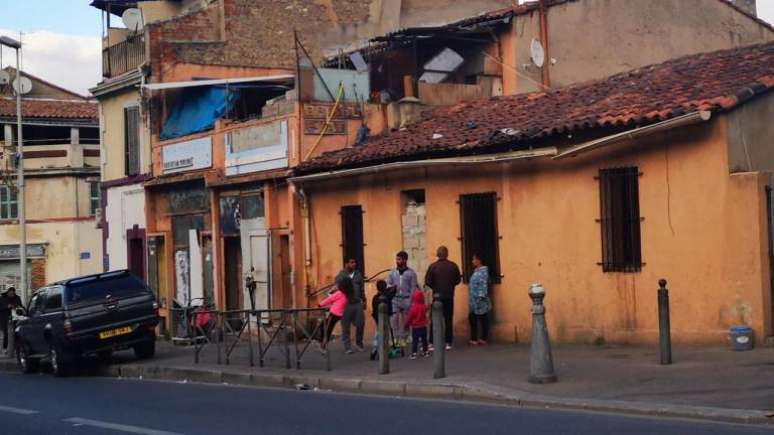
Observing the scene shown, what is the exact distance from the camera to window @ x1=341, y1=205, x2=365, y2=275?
79.9ft

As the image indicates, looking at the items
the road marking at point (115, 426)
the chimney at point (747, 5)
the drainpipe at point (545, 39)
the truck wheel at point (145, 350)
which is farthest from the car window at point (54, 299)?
the chimney at point (747, 5)

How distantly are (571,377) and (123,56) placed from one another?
21.0 meters

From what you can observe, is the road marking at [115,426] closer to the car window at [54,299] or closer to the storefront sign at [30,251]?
the car window at [54,299]

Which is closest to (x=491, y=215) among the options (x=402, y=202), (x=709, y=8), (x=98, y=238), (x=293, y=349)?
(x=402, y=202)

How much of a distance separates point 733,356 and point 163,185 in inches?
705

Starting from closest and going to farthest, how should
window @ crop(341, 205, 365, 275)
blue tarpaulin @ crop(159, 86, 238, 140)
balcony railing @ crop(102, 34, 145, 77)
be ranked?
window @ crop(341, 205, 365, 275), blue tarpaulin @ crop(159, 86, 238, 140), balcony railing @ crop(102, 34, 145, 77)

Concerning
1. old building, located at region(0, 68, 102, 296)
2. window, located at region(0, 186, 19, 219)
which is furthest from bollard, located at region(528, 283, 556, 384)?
window, located at region(0, 186, 19, 219)

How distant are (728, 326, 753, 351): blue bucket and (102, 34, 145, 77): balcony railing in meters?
19.5

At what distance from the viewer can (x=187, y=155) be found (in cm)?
2916

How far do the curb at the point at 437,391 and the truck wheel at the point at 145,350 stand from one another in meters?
0.95

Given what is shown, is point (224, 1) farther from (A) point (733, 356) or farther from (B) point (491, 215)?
(A) point (733, 356)

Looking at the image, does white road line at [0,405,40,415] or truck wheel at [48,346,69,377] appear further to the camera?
truck wheel at [48,346,69,377]

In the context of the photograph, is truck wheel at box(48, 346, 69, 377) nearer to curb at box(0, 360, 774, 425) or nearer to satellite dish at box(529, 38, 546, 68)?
curb at box(0, 360, 774, 425)

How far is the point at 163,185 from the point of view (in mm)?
30422
